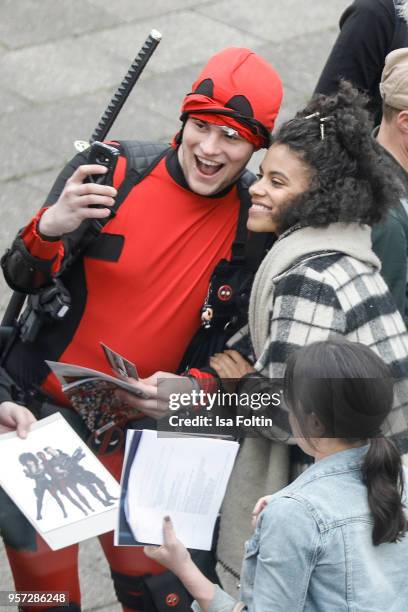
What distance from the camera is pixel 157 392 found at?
3355 mm

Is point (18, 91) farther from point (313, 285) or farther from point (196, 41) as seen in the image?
point (313, 285)

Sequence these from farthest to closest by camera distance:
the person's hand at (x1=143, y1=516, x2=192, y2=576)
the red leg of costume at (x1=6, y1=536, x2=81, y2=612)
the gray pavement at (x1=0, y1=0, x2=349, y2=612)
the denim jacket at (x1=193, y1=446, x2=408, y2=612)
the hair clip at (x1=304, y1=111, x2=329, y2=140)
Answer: the gray pavement at (x1=0, y1=0, x2=349, y2=612) → the red leg of costume at (x1=6, y1=536, x2=81, y2=612) → the hair clip at (x1=304, y1=111, x2=329, y2=140) → the person's hand at (x1=143, y1=516, x2=192, y2=576) → the denim jacket at (x1=193, y1=446, x2=408, y2=612)

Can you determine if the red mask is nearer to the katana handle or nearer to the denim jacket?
the katana handle

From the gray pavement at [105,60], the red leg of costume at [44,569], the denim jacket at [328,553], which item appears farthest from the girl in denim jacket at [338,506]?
the gray pavement at [105,60]

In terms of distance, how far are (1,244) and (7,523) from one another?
2.85 metres

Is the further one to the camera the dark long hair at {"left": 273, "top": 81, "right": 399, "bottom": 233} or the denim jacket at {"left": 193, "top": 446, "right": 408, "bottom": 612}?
the dark long hair at {"left": 273, "top": 81, "right": 399, "bottom": 233}

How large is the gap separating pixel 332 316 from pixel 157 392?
25.1 inches

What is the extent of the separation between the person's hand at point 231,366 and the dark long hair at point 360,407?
822mm

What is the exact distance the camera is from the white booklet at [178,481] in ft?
9.57

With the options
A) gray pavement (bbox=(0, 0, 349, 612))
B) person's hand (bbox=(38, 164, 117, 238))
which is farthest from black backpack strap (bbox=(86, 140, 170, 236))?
gray pavement (bbox=(0, 0, 349, 612))

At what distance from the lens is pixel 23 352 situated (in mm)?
3607

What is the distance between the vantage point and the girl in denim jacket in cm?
239

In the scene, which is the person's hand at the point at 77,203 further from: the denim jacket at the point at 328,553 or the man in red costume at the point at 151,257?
the denim jacket at the point at 328,553

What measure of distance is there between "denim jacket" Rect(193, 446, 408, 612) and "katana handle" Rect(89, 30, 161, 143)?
60.1 inches
